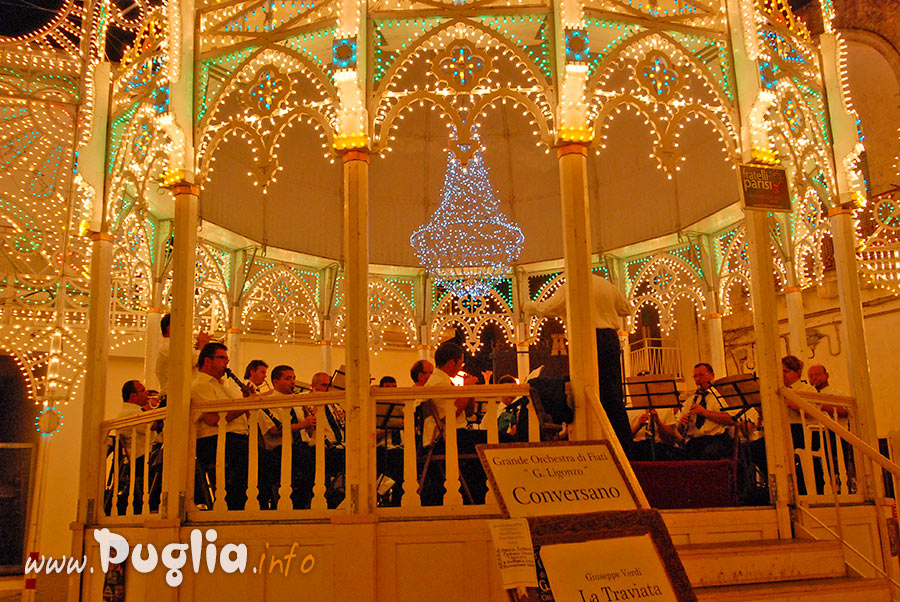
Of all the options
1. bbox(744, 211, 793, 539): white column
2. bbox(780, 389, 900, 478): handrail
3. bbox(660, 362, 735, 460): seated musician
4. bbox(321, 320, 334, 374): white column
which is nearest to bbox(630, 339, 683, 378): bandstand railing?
bbox(321, 320, 334, 374): white column

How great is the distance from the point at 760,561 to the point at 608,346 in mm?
2263

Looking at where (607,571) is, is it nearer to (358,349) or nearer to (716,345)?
(358,349)

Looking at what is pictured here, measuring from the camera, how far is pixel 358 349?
674 centimetres

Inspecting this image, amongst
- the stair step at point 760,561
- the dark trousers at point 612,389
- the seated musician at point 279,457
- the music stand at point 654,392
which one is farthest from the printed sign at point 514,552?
the music stand at point 654,392

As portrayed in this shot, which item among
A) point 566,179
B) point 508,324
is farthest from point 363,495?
point 508,324

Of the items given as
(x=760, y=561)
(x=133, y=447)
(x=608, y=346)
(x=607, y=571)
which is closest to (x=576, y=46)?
(x=608, y=346)

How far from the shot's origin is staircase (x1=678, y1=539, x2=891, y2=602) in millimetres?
5527

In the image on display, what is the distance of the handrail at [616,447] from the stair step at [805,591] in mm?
752

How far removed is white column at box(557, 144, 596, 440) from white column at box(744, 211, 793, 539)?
1572 mm

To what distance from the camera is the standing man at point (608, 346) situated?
24.1 feet

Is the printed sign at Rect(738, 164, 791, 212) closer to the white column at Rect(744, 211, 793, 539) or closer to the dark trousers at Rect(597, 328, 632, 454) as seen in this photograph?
the white column at Rect(744, 211, 793, 539)

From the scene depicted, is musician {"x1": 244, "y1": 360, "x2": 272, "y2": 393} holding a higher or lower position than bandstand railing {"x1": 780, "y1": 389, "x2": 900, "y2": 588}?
higher

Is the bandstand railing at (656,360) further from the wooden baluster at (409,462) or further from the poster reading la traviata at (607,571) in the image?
the poster reading la traviata at (607,571)

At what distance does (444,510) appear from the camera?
6270 mm
